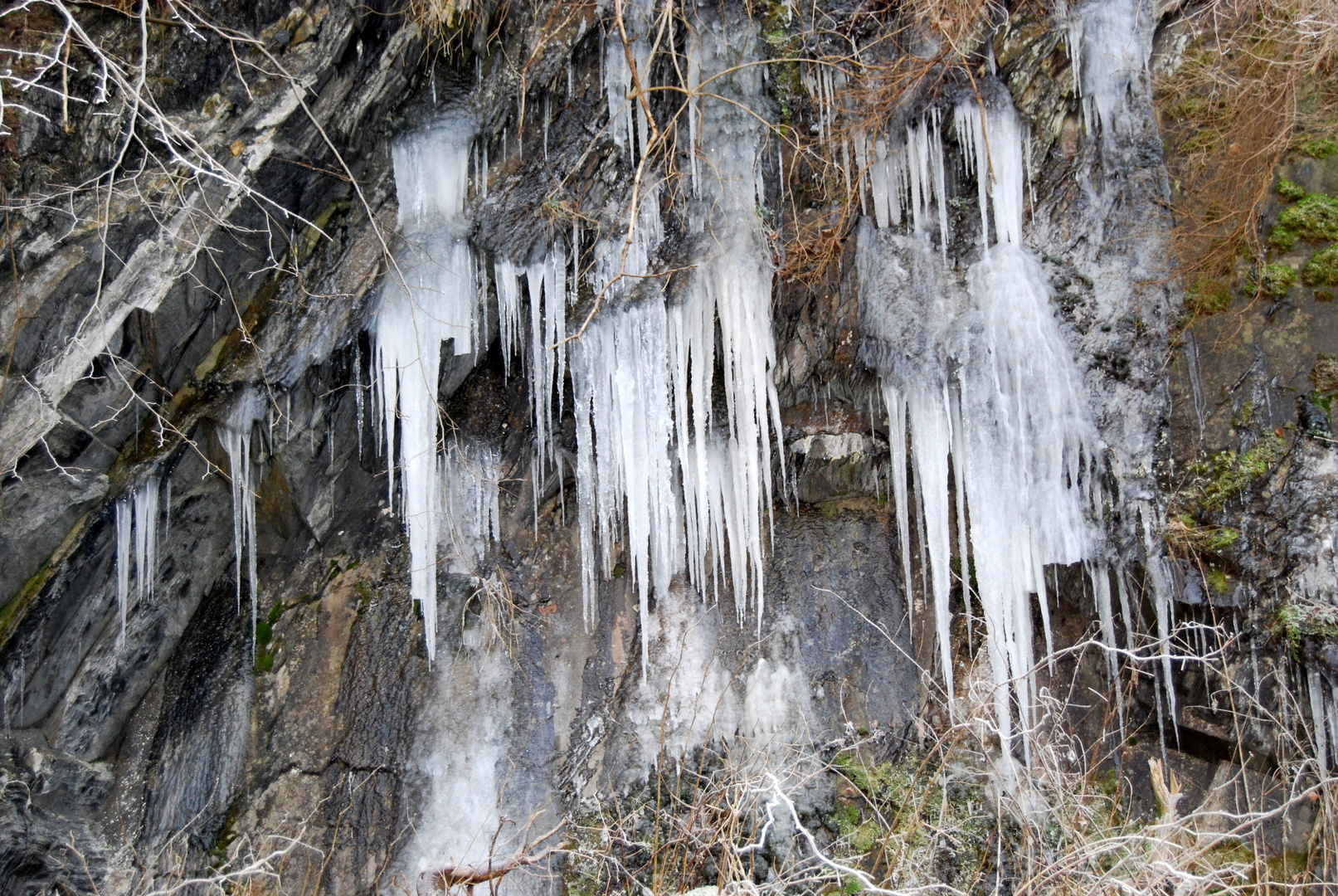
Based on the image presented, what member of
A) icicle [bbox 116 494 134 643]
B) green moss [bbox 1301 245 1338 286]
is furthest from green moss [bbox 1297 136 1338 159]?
icicle [bbox 116 494 134 643]

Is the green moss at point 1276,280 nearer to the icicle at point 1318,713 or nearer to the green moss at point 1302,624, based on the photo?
the green moss at point 1302,624

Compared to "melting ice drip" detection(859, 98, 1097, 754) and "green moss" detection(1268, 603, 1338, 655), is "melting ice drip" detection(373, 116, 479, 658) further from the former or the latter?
"green moss" detection(1268, 603, 1338, 655)

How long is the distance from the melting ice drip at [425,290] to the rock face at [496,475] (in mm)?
96

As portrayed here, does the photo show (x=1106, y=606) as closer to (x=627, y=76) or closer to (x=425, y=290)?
(x=627, y=76)

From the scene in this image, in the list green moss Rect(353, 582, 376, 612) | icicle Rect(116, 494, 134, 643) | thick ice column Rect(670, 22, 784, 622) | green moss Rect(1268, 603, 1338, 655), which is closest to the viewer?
green moss Rect(1268, 603, 1338, 655)

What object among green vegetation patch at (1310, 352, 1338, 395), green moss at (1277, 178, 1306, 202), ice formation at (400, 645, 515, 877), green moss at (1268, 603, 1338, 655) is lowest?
ice formation at (400, 645, 515, 877)

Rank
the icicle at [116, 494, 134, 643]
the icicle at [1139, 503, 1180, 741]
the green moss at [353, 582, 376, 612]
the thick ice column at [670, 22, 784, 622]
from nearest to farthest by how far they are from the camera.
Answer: the icicle at [116, 494, 134, 643], the icicle at [1139, 503, 1180, 741], the thick ice column at [670, 22, 784, 622], the green moss at [353, 582, 376, 612]

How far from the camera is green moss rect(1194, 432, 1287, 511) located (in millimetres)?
4301

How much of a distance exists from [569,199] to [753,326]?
1.22m

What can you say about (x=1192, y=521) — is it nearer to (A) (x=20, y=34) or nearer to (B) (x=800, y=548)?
(B) (x=800, y=548)

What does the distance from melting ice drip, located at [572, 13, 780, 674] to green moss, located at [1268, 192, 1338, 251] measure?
2.66 meters

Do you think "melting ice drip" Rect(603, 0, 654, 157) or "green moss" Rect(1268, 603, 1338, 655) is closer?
"green moss" Rect(1268, 603, 1338, 655)

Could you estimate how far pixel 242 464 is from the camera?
4453 mm

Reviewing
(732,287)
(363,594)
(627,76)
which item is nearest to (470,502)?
(363,594)
